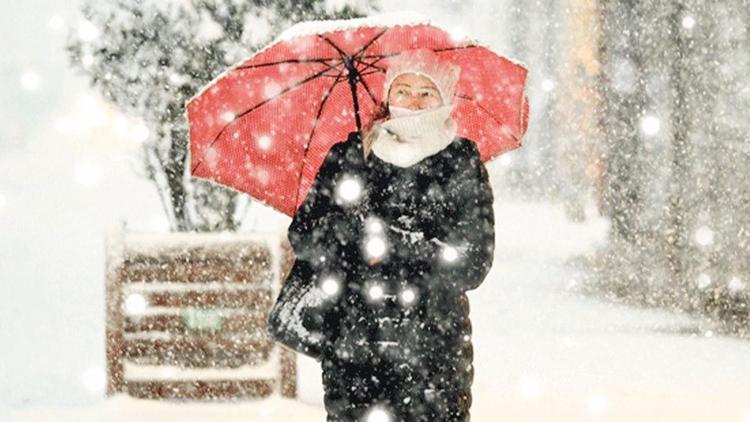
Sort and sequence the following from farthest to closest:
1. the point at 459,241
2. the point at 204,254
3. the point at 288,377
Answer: the point at 204,254
the point at 288,377
the point at 459,241

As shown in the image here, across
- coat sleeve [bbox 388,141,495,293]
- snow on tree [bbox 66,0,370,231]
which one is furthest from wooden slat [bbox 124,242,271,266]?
coat sleeve [bbox 388,141,495,293]

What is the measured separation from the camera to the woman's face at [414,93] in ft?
12.0

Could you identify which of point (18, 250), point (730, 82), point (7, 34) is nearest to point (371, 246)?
point (730, 82)

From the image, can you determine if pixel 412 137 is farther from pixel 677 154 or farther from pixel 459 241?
pixel 677 154

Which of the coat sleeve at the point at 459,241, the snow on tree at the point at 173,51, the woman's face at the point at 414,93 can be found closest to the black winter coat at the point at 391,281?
the coat sleeve at the point at 459,241

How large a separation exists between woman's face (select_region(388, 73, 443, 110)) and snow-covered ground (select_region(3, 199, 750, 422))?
4.29 metres

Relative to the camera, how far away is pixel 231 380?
831 cm

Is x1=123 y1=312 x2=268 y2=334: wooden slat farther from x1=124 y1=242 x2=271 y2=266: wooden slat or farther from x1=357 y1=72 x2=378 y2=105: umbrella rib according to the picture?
x1=357 y1=72 x2=378 y2=105: umbrella rib

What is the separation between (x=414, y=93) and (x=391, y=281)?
654 mm

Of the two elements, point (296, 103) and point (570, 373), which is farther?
point (570, 373)

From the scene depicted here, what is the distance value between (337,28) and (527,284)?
12.8 metres

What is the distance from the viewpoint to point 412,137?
3.58 metres

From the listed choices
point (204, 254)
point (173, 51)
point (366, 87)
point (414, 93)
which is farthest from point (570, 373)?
point (414, 93)

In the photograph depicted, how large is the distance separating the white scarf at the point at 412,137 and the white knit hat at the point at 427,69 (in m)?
0.09
